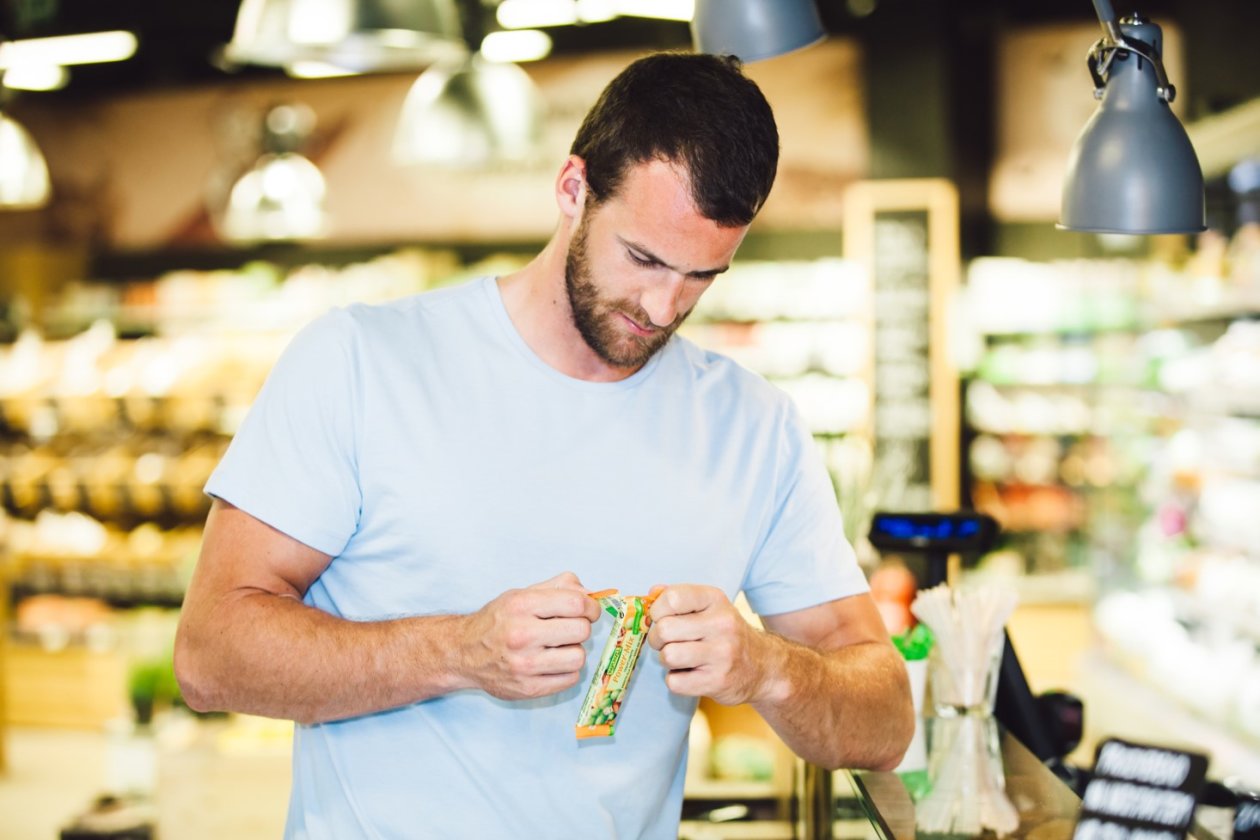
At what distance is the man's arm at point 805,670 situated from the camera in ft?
5.15

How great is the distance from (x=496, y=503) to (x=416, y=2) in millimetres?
1940

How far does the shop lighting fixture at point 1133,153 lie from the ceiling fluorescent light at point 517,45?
17.9 ft

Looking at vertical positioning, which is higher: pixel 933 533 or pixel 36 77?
pixel 36 77

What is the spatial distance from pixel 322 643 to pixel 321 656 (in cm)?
2

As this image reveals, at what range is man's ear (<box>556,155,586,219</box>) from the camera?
5.73ft

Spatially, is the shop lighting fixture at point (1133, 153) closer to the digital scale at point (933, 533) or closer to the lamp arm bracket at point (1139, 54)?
the lamp arm bracket at point (1139, 54)

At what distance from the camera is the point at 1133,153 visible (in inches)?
83.4

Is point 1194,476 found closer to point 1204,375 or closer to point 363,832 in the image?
point 1204,375

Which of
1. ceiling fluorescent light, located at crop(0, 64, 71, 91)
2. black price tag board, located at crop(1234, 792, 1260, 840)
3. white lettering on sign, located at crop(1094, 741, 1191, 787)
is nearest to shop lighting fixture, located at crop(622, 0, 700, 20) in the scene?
black price tag board, located at crop(1234, 792, 1260, 840)

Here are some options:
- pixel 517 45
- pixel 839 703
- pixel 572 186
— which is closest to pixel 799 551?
pixel 839 703

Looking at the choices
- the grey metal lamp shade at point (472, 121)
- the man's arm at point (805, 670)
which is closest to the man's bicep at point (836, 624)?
the man's arm at point (805, 670)

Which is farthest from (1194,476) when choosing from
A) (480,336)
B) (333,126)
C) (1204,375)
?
(333,126)

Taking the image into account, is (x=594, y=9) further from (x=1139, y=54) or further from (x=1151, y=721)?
(x=1151, y=721)

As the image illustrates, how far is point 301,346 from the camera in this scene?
172 cm
